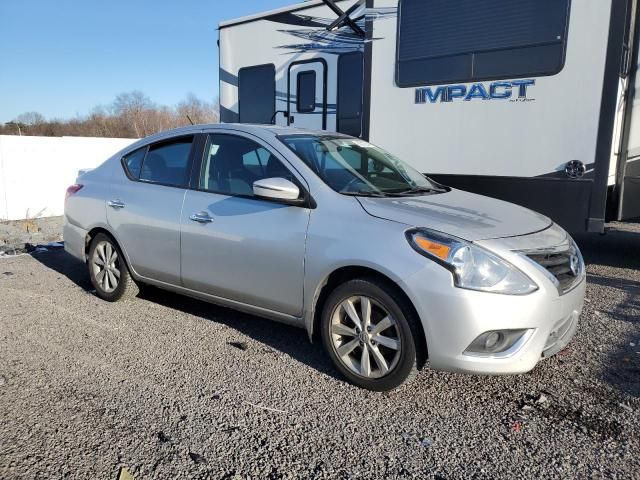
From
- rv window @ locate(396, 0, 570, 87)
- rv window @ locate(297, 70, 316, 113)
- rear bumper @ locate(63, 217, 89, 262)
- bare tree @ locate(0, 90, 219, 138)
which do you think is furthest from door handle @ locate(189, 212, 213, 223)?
bare tree @ locate(0, 90, 219, 138)

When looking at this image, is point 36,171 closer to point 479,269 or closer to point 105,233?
point 105,233

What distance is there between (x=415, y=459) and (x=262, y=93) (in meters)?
7.25

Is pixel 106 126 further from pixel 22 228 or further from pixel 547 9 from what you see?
pixel 547 9

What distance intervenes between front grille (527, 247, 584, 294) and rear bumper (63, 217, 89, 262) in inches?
165

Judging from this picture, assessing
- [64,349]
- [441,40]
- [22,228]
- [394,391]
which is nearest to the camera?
[394,391]

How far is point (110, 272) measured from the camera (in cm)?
516

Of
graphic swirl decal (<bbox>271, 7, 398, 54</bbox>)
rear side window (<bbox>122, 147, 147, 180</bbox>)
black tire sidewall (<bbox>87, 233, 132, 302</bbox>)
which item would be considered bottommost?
black tire sidewall (<bbox>87, 233, 132, 302</bbox>)

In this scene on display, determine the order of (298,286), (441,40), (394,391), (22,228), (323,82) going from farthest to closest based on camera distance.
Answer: (22,228) < (323,82) < (441,40) < (298,286) < (394,391)

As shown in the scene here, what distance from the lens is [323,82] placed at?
7.90 metres

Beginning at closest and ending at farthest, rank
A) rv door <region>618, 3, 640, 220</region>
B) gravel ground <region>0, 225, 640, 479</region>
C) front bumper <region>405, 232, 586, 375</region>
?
gravel ground <region>0, 225, 640, 479</region> < front bumper <region>405, 232, 586, 375</region> < rv door <region>618, 3, 640, 220</region>

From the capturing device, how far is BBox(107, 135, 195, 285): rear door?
4.47 meters

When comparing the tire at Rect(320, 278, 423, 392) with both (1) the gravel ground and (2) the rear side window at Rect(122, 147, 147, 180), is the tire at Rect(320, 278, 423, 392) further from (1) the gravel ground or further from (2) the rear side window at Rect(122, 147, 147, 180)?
(2) the rear side window at Rect(122, 147, 147, 180)

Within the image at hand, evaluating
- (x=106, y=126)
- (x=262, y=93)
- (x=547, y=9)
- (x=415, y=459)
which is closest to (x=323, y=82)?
(x=262, y=93)

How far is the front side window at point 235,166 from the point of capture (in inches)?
159
